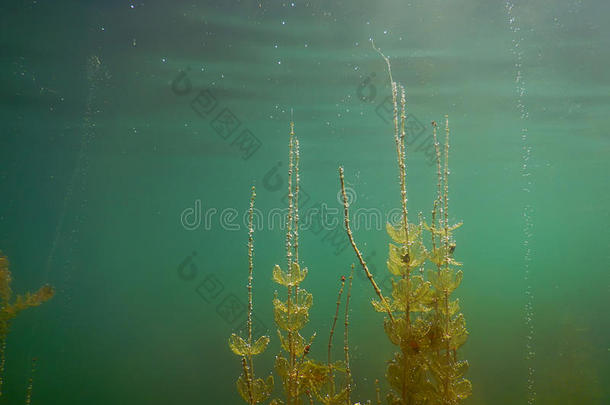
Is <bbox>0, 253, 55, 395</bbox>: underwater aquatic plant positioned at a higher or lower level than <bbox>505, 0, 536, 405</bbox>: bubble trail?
lower

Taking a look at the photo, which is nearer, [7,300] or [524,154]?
[7,300]

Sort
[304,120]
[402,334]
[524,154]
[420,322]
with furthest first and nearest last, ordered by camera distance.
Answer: [524,154]
[304,120]
[420,322]
[402,334]

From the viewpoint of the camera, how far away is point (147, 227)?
57344 millimetres

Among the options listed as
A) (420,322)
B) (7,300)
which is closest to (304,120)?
(7,300)

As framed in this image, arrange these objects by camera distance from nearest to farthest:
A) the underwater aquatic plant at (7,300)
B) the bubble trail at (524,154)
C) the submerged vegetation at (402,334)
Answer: the submerged vegetation at (402,334)
the underwater aquatic plant at (7,300)
the bubble trail at (524,154)

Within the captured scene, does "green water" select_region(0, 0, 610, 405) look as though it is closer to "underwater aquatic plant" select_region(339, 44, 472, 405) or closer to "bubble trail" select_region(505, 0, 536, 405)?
"bubble trail" select_region(505, 0, 536, 405)

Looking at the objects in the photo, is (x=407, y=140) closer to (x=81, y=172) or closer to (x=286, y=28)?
(x=286, y=28)

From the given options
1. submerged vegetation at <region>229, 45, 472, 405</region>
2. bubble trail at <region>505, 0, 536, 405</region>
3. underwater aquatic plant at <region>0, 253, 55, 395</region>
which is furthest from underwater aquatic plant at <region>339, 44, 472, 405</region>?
bubble trail at <region>505, 0, 536, 405</region>

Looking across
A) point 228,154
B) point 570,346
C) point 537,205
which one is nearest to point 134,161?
point 228,154

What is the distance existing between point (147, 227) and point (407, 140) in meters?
47.2

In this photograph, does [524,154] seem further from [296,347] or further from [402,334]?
[296,347]

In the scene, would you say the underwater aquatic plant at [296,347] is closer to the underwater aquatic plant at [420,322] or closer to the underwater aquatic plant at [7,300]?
the underwater aquatic plant at [420,322]

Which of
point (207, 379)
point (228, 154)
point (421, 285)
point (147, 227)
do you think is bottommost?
point (207, 379)

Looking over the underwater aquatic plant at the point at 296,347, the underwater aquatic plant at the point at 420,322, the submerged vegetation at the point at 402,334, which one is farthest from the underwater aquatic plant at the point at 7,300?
the underwater aquatic plant at the point at 420,322
